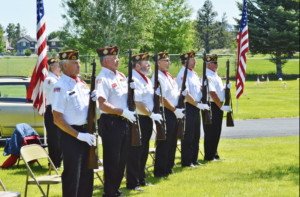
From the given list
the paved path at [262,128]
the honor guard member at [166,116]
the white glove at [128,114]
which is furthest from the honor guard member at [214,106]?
the paved path at [262,128]

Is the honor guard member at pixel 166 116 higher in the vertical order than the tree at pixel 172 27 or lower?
lower

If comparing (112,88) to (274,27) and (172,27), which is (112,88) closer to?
(172,27)

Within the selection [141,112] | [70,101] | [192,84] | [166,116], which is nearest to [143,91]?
[141,112]

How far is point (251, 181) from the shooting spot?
7168 mm

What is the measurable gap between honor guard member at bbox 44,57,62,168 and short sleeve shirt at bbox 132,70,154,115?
79.4 inches

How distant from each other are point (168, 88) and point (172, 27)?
45.3 m

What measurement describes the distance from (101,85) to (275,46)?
168 ft

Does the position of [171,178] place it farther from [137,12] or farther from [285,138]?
[137,12]

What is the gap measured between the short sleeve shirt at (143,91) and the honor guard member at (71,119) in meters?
1.52

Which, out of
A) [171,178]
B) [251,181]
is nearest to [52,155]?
[171,178]

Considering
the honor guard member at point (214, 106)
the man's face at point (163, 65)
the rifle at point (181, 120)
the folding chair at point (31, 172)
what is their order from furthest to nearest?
the honor guard member at point (214, 106)
the rifle at point (181, 120)
the man's face at point (163, 65)
the folding chair at point (31, 172)

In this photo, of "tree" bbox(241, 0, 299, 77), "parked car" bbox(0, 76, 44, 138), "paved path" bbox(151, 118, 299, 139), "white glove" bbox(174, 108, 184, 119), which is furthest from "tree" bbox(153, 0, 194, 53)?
"white glove" bbox(174, 108, 184, 119)

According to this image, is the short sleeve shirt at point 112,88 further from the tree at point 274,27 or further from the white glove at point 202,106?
the tree at point 274,27

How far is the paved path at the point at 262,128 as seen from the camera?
1316 centimetres
